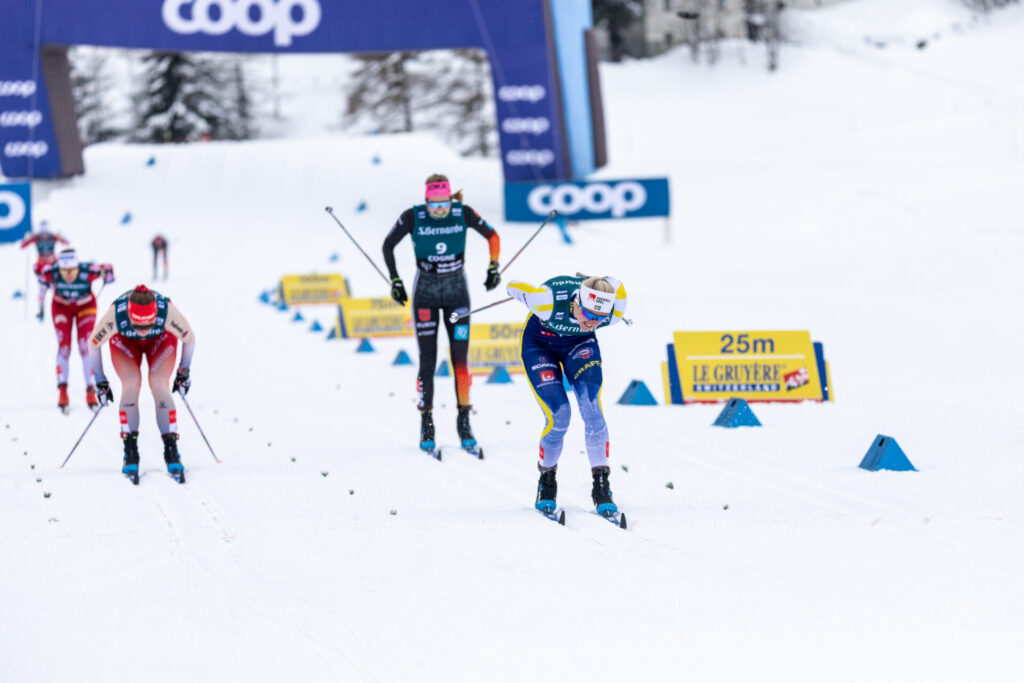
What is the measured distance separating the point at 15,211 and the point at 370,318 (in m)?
16.7

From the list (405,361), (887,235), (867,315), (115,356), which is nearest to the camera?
(115,356)

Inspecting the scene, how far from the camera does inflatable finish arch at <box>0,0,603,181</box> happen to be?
31766 mm

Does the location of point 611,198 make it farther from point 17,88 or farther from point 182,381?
point 182,381

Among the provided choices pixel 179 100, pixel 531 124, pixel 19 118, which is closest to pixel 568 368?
pixel 531 124

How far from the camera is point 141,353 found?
8406 mm

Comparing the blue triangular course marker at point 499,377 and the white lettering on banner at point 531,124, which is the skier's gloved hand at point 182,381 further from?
the white lettering on banner at point 531,124

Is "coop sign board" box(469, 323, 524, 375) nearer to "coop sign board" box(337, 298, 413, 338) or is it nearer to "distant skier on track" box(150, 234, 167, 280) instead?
"coop sign board" box(337, 298, 413, 338)

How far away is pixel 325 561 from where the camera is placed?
595 cm

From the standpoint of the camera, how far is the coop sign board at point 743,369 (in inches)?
441

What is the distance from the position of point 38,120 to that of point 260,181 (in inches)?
305

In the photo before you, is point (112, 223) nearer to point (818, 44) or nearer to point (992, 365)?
point (992, 365)

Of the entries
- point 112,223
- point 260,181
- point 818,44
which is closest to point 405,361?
point 112,223

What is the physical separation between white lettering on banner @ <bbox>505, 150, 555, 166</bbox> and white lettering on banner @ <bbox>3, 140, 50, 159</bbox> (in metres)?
14.0

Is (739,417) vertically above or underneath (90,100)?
underneath
